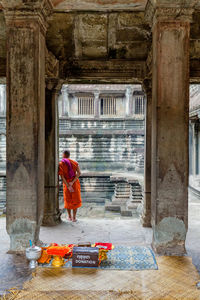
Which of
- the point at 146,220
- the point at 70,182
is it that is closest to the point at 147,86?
the point at 70,182

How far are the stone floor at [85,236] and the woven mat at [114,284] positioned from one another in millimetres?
229

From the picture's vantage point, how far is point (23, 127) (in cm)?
326

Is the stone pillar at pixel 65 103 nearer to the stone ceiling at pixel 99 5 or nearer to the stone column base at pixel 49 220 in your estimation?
the stone column base at pixel 49 220

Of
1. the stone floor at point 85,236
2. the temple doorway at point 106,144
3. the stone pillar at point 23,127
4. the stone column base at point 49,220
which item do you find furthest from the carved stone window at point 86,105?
the stone pillar at point 23,127

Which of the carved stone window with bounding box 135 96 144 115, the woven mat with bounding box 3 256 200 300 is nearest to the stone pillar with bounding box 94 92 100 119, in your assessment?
the carved stone window with bounding box 135 96 144 115

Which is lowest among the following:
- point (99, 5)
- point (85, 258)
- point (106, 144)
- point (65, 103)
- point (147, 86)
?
point (85, 258)

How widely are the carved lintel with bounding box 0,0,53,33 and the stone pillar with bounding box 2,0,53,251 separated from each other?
0.01 metres

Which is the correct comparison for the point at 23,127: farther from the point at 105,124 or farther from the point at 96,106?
the point at 96,106

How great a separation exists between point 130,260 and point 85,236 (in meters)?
1.48

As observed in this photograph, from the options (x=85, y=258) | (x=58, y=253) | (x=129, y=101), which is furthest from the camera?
(x=129, y=101)

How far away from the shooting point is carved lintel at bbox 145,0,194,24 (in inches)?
122

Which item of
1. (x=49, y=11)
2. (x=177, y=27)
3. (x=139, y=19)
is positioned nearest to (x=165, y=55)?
(x=177, y=27)

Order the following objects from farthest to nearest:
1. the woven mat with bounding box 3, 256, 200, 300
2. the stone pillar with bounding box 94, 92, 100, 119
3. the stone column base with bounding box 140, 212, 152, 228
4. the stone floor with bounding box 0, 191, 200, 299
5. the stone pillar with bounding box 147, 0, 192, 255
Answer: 1. the stone pillar with bounding box 94, 92, 100, 119
2. the stone column base with bounding box 140, 212, 152, 228
3. the stone pillar with bounding box 147, 0, 192, 255
4. the stone floor with bounding box 0, 191, 200, 299
5. the woven mat with bounding box 3, 256, 200, 300

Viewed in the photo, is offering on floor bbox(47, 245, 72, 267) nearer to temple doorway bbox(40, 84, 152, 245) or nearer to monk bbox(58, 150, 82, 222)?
temple doorway bbox(40, 84, 152, 245)
